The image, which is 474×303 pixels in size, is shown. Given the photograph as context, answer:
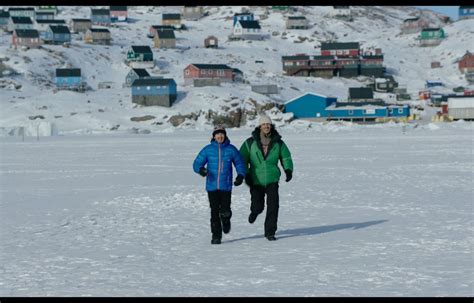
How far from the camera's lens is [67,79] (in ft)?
291

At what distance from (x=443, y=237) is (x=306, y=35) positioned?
435ft

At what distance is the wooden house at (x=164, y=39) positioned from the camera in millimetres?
118000

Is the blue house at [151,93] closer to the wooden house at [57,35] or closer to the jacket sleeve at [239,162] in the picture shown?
the wooden house at [57,35]

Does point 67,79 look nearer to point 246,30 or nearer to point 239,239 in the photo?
point 246,30

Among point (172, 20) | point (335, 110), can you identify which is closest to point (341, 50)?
point (335, 110)

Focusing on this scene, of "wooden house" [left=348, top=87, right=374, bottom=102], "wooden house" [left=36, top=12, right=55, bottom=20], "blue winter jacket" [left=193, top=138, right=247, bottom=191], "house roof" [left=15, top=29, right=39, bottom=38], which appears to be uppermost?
"wooden house" [left=36, top=12, right=55, bottom=20]

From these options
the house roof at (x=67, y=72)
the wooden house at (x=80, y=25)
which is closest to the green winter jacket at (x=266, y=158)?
the house roof at (x=67, y=72)

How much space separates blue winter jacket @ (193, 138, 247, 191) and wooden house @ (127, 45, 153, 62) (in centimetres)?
9546

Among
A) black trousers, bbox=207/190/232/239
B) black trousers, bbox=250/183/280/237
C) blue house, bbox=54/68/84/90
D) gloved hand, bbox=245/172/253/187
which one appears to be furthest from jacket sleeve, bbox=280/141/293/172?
blue house, bbox=54/68/84/90

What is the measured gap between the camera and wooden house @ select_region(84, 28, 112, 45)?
379 ft

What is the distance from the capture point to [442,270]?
748 cm

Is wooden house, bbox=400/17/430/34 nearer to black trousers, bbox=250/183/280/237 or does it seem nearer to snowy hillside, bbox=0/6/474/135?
snowy hillside, bbox=0/6/474/135

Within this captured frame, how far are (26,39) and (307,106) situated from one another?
4614 cm

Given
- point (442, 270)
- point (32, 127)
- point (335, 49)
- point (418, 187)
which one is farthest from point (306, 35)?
point (442, 270)
